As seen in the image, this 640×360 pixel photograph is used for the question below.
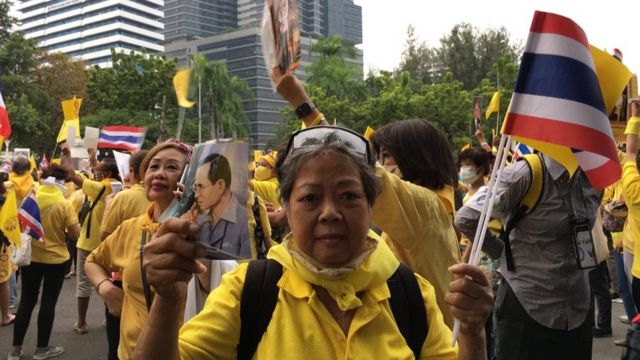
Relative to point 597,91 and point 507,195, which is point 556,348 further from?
point 597,91

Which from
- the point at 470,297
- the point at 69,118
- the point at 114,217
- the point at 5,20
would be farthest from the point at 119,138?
the point at 5,20

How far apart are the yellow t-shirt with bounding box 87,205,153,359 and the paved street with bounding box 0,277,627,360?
10.5 ft

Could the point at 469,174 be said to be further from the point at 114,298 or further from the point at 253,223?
the point at 114,298

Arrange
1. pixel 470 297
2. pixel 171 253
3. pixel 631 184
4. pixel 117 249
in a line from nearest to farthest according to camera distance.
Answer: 1. pixel 171 253
2. pixel 470 297
3. pixel 117 249
4. pixel 631 184

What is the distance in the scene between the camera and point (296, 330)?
64.0 inches

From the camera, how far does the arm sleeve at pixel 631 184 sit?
4.44m

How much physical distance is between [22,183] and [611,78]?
24.1ft

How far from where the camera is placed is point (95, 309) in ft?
26.9

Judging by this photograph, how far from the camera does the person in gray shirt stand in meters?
2.92

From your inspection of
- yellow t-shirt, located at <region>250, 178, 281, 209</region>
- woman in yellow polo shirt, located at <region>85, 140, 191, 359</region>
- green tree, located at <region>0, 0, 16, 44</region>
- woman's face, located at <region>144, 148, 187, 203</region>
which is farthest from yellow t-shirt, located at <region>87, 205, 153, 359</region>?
green tree, located at <region>0, 0, 16, 44</region>

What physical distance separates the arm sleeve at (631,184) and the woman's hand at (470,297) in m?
3.44

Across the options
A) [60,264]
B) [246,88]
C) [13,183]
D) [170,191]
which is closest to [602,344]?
[246,88]

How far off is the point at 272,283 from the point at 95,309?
7450 mm

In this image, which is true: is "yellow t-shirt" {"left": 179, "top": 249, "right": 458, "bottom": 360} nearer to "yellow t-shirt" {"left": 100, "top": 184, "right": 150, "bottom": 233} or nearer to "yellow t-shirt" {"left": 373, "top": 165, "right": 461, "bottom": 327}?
"yellow t-shirt" {"left": 373, "top": 165, "right": 461, "bottom": 327}
